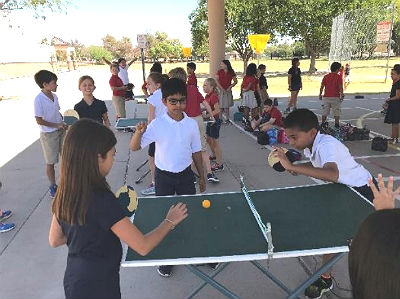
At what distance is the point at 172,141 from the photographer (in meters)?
3.52

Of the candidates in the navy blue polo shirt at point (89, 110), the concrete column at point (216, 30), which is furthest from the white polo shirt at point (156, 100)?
the concrete column at point (216, 30)

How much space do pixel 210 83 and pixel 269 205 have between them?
4811 millimetres

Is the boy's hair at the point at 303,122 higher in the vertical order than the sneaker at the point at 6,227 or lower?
higher

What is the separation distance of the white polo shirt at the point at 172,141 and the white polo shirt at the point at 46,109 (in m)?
2.50

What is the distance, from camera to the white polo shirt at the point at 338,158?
289 cm

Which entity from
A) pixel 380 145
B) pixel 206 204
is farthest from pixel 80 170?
pixel 380 145

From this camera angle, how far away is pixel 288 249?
7.45ft

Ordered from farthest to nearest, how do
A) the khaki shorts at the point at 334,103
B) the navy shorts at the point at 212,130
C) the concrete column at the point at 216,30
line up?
1. the concrete column at the point at 216,30
2. the khaki shorts at the point at 334,103
3. the navy shorts at the point at 212,130

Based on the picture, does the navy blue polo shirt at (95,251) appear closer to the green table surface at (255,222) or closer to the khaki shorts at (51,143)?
the green table surface at (255,222)

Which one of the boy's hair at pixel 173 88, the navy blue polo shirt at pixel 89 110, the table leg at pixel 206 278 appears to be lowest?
the table leg at pixel 206 278

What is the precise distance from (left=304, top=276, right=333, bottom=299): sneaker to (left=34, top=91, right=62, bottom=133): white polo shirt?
4.25 metres

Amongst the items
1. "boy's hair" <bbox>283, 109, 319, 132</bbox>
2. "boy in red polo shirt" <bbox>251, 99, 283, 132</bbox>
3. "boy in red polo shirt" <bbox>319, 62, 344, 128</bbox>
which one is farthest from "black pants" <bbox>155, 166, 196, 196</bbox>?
"boy in red polo shirt" <bbox>319, 62, 344, 128</bbox>

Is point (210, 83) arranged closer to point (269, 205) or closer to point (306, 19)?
point (269, 205)

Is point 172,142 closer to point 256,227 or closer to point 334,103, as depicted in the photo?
point 256,227
